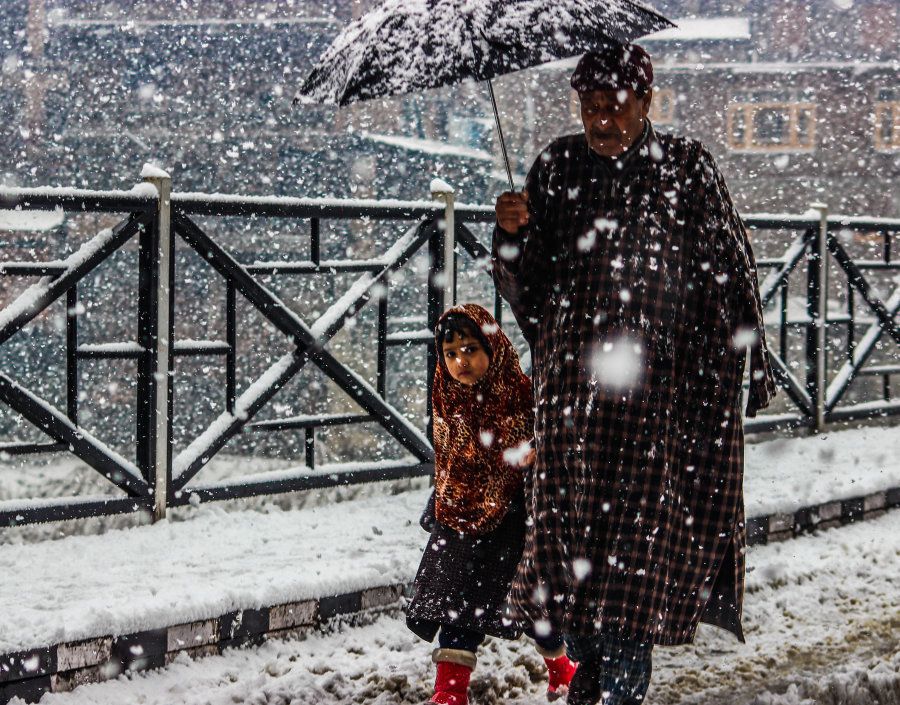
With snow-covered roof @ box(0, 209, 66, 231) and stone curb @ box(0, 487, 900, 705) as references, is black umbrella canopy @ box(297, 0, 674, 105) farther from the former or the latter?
snow-covered roof @ box(0, 209, 66, 231)

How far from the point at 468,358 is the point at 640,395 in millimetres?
672

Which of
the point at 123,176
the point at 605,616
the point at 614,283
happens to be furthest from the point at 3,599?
the point at 123,176

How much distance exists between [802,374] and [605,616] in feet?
92.4

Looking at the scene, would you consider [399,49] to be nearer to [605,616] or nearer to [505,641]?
[605,616]

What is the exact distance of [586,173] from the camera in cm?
324

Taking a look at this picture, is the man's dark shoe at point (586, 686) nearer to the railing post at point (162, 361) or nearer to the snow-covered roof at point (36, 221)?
the railing post at point (162, 361)

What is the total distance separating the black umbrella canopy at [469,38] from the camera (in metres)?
2.98

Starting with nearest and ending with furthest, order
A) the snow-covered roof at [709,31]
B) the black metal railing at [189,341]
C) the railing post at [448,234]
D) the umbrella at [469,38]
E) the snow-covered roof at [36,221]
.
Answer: the umbrella at [469,38]
the black metal railing at [189,341]
the railing post at [448,234]
the snow-covered roof at [36,221]
the snow-covered roof at [709,31]

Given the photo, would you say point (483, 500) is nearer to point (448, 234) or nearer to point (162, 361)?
point (162, 361)

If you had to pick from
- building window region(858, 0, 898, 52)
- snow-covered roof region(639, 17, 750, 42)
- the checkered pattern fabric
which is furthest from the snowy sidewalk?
building window region(858, 0, 898, 52)

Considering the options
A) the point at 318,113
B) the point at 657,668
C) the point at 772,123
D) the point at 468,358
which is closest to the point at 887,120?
the point at 772,123

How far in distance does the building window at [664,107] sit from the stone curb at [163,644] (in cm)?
3220

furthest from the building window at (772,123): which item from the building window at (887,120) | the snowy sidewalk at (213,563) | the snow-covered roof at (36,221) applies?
the snowy sidewalk at (213,563)

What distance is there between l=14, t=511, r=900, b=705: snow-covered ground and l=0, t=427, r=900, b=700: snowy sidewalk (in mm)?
182
